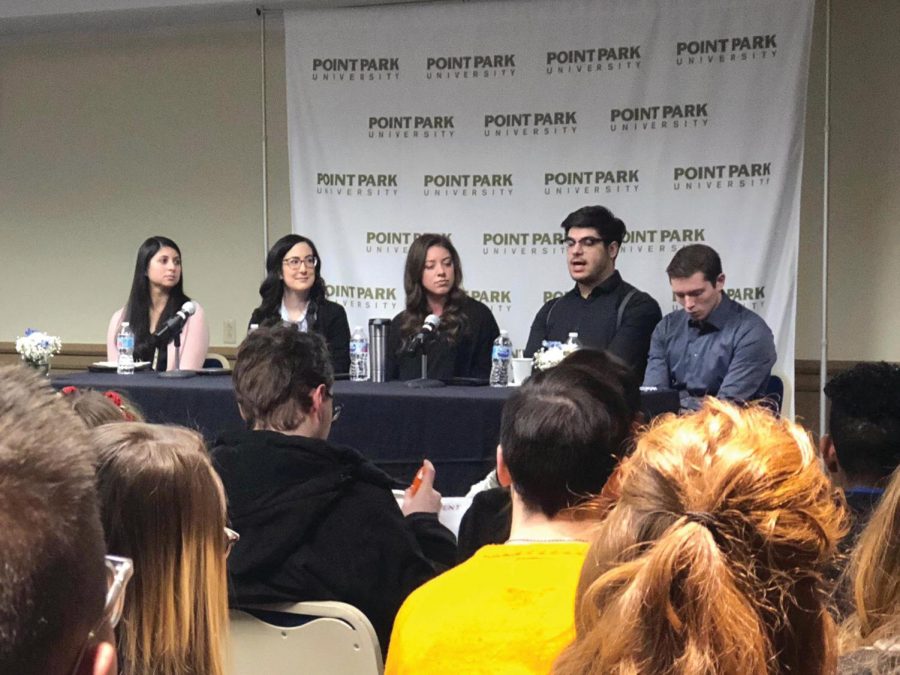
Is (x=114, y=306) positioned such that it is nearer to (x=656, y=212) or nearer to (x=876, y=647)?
(x=656, y=212)

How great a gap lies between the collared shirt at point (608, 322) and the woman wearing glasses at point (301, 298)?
794mm

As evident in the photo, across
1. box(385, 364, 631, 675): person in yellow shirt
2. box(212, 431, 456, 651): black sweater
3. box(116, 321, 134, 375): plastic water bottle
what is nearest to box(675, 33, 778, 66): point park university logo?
box(116, 321, 134, 375): plastic water bottle

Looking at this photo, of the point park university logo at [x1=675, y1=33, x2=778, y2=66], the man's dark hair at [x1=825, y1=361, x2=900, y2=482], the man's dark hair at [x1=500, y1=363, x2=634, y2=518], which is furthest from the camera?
the point park university logo at [x1=675, y1=33, x2=778, y2=66]

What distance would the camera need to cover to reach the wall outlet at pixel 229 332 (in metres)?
5.67

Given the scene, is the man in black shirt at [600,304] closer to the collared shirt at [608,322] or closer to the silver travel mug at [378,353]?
the collared shirt at [608,322]

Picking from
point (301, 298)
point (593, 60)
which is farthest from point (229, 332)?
point (593, 60)

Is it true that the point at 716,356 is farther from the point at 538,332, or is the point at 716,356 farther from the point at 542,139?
the point at 542,139

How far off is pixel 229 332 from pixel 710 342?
2.86m

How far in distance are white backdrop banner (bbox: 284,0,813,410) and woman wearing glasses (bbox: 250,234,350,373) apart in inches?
32.2

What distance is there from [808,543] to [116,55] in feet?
18.7

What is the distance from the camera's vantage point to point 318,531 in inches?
73.5

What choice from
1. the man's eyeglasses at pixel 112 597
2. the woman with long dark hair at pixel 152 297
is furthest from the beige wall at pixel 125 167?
the man's eyeglasses at pixel 112 597

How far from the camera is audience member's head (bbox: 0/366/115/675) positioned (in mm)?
471

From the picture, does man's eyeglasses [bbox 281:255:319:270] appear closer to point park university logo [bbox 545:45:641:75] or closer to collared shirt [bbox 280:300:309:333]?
collared shirt [bbox 280:300:309:333]
